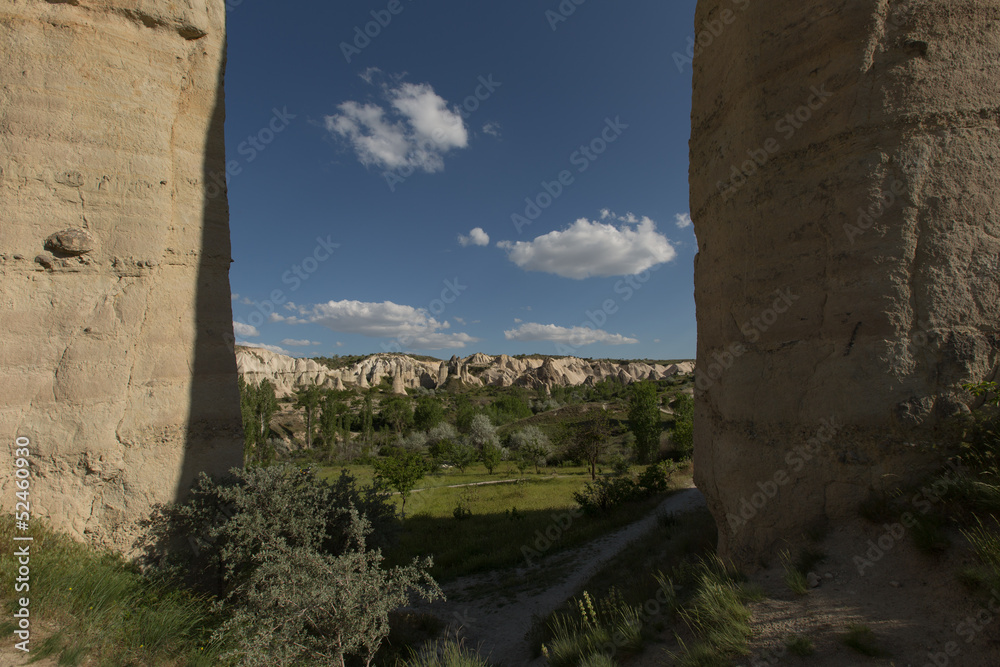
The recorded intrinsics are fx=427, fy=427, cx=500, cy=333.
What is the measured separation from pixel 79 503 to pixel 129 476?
0.43 metres

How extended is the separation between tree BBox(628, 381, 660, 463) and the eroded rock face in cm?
2382

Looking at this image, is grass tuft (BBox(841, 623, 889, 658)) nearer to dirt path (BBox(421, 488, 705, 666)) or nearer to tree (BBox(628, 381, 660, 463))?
dirt path (BBox(421, 488, 705, 666))

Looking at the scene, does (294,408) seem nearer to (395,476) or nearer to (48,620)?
(395,476)

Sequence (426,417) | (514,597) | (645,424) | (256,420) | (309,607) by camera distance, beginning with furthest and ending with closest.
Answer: (426,417) → (256,420) → (645,424) → (514,597) → (309,607)

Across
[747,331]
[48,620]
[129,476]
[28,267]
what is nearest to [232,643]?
[48,620]

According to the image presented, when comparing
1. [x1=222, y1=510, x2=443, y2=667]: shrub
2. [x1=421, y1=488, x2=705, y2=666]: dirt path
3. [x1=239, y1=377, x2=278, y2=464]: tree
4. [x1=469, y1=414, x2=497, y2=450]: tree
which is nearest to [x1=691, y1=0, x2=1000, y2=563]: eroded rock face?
[x1=222, y1=510, x2=443, y2=667]: shrub

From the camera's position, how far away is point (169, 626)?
12.5 feet

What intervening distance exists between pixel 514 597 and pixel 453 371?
81441 mm

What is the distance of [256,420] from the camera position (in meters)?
31.5

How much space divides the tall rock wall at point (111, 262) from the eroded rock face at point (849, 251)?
5.95 metres

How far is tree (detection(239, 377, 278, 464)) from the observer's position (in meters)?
29.1

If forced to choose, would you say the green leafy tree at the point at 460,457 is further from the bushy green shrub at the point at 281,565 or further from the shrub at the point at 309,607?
the shrub at the point at 309,607

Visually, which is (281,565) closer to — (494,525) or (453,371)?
(494,525)

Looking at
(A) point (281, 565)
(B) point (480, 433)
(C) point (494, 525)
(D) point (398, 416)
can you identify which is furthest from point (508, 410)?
(A) point (281, 565)
